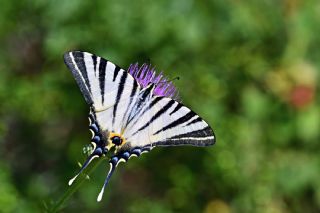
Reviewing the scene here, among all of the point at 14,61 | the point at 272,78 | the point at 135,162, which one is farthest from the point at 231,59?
the point at 14,61

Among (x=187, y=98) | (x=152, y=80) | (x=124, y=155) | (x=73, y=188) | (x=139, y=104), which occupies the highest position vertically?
(x=187, y=98)

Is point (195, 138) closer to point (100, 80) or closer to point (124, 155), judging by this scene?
point (124, 155)

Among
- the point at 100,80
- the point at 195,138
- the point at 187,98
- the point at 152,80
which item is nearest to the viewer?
the point at 195,138

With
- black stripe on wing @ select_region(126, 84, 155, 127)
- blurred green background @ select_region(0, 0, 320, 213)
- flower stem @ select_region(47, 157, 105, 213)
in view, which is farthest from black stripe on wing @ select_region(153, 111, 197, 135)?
blurred green background @ select_region(0, 0, 320, 213)

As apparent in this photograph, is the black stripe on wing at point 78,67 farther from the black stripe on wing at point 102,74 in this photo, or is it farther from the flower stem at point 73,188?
the flower stem at point 73,188

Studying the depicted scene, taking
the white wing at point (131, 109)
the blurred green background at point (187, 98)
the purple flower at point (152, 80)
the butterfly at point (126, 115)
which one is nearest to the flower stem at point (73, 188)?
the butterfly at point (126, 115)

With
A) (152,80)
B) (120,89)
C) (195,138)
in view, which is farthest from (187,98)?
(195,138)

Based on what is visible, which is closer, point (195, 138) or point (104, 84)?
point (195, 138)
